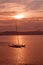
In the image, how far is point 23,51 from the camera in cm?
72

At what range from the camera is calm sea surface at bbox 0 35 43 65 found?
2.23 ft

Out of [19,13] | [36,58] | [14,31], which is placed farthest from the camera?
[19,13]

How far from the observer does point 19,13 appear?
0.92m

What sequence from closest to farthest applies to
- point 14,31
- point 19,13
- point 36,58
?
1. point 36,58
2. point 14,31
3. point 19,13

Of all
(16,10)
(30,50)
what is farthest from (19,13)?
(30,50)

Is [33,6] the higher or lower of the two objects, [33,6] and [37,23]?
the higher

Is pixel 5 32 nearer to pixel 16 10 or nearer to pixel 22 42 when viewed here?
pixel 22 42

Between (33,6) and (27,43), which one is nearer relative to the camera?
(27,43)

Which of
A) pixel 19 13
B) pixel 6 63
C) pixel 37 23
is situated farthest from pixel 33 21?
pixel 6 63

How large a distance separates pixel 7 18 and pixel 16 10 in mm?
125

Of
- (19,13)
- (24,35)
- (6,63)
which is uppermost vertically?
(19,13)

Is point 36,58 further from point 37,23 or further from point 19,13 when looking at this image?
point 19,13

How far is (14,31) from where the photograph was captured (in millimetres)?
780

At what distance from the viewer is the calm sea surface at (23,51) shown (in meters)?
0.68
